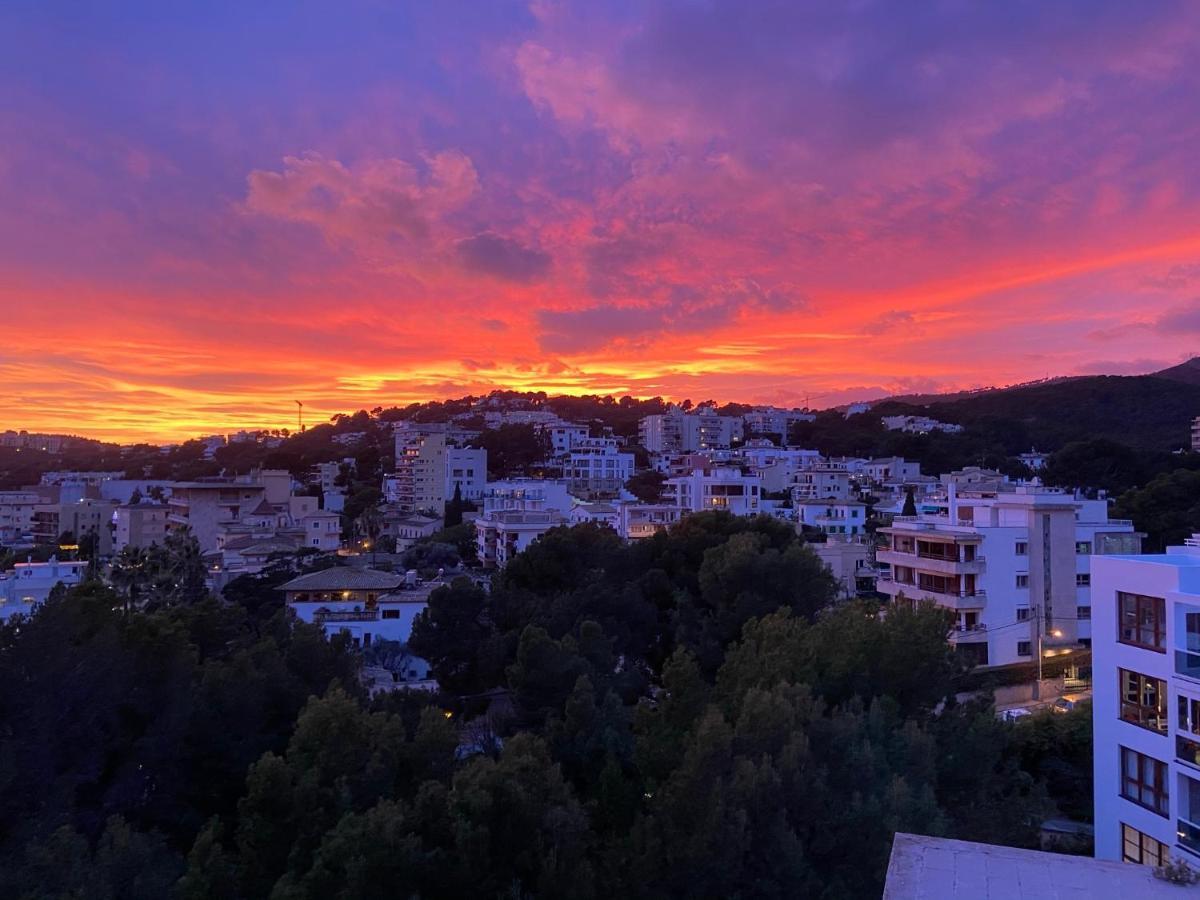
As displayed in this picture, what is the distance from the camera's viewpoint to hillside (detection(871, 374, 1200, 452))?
66.6m

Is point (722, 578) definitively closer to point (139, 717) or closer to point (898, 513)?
point (139, 717)

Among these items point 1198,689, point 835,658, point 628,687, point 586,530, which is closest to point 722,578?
point 628,687

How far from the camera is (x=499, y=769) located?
736 centimetres

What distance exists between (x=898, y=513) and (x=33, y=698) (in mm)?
38382

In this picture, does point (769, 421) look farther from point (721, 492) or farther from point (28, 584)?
point (28, 584)

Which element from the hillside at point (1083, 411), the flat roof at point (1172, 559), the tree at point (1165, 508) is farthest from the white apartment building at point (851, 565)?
the hillside at point (1083, 411)

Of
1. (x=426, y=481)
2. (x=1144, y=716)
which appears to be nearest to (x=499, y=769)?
(x=1144, y=716)

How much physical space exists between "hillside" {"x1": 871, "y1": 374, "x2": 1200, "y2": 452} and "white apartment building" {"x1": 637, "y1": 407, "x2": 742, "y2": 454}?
766 inches

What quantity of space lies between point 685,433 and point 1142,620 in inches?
2853

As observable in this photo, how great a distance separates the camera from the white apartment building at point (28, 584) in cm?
2442

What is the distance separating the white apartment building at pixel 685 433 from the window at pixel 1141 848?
229ft

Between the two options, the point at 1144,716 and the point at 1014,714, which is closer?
the point at 1144,716

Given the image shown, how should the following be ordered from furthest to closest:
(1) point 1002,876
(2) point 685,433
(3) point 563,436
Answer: (2) point 685,433
(3) point 563,436
(1) point 1002,876

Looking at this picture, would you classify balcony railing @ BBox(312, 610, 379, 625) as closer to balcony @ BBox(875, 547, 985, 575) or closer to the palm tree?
the palm tree
